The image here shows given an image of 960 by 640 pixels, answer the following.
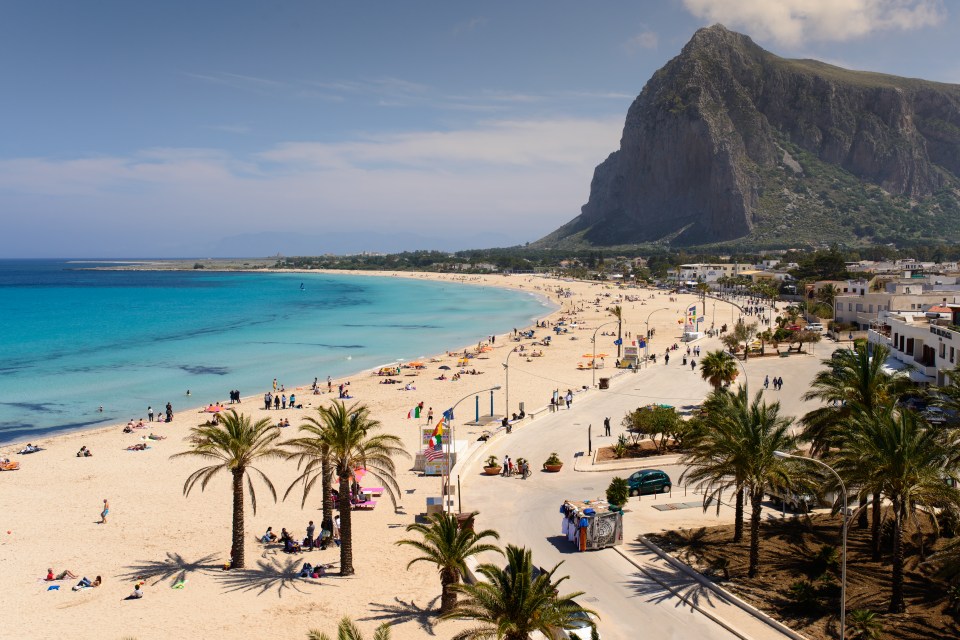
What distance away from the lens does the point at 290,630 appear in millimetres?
15906

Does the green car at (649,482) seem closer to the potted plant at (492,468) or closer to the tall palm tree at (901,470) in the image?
the potted plant at (492,468)

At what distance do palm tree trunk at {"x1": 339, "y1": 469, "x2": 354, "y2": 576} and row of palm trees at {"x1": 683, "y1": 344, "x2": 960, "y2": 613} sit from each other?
9310 mm

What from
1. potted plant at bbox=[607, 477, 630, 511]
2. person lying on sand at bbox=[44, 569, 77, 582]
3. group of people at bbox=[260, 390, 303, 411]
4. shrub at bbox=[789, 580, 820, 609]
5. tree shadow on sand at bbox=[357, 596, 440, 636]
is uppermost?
potted plant at bbox=[607, 477, 630, 511]

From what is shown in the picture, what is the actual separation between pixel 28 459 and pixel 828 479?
110ft

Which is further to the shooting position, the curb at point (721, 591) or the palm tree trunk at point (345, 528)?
the palm tree trunk at point (345, 528)

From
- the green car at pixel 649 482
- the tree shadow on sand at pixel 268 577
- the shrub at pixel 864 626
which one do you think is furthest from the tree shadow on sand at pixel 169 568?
the shrub at pixel 864 626

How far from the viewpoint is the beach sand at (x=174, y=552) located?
54.4 ft

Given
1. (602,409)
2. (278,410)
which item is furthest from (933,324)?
(278,410)

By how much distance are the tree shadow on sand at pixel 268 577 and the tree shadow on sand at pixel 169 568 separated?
989 millimetres

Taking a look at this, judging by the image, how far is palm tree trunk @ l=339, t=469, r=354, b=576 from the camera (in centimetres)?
1845

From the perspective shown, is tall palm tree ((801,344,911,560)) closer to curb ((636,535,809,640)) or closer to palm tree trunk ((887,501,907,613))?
palm tree trunk ((887,501,907,613))

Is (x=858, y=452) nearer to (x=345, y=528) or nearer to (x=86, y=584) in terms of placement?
(x=345, y=528)

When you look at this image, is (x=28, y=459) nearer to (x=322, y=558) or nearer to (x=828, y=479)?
(x=322, y=558)

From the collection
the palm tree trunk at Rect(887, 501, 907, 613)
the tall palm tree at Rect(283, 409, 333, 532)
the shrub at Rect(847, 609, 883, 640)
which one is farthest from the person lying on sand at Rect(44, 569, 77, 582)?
the palm tree trunk at Rect(887, 501, 907, 613)
